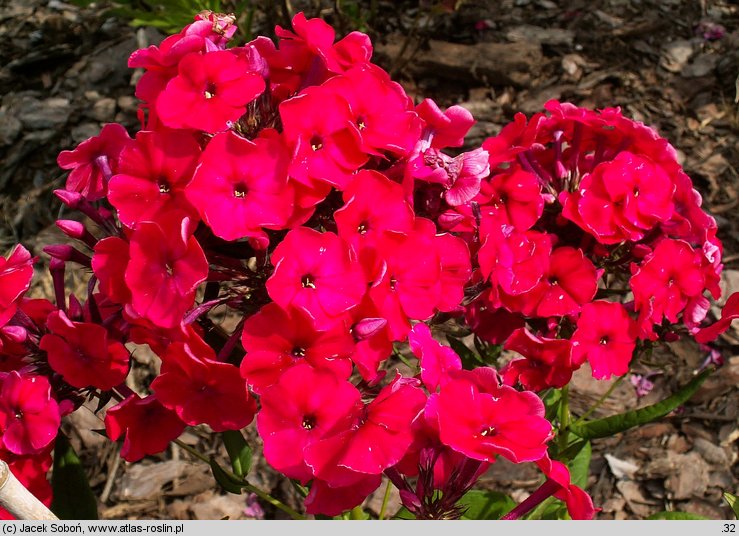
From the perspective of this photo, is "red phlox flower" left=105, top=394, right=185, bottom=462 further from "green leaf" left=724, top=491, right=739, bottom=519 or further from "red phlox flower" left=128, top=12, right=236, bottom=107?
"green leaf" left=724, top=491, right=739, bottom=519

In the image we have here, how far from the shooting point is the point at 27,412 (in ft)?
4.10

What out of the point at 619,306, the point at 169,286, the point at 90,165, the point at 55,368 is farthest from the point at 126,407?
the point at 619,306

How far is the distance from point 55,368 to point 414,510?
64cm

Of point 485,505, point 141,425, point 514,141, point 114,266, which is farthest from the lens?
point 485,505

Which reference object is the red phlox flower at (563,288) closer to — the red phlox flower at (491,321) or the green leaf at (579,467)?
the red phlox flower at (491,321)

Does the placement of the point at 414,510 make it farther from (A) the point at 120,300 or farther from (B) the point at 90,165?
(B) the point at 90,165

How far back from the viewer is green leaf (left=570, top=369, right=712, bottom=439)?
5.19 feet

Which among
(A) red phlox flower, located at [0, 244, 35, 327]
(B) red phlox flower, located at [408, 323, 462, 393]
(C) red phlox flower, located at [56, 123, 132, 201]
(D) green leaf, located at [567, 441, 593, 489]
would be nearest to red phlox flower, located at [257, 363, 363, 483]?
(B) red phlox flower, located at [408, 323, 462, 393]

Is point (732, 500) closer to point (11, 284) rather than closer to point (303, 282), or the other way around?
point (303, 282)

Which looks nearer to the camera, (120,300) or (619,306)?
(120,300)

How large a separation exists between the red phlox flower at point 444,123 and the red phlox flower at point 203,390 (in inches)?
23.0

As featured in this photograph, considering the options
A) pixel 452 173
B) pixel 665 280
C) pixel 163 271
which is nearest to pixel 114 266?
pixel 163 271

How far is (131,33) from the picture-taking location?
142 inches

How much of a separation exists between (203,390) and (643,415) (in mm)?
931
